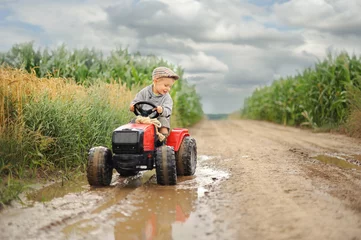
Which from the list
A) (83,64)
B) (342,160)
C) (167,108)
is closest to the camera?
(167,108)

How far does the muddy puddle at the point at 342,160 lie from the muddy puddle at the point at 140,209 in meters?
2.42

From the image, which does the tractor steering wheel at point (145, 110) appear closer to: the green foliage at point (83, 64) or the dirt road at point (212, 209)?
the dirt road at point (212, 209)

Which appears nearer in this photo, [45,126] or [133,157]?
[133,157]

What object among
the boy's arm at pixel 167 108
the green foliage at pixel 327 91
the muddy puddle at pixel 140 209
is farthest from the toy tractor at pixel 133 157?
the green foliage at pixel 327 91

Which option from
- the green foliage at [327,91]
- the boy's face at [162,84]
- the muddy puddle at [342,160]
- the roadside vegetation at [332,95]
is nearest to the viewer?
the boy's face at [162,84]

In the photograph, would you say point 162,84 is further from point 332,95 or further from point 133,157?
point 332,95

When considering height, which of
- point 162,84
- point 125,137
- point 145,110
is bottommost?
point 125,137

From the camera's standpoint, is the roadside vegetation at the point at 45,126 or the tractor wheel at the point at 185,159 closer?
the roadside vegetation at the point at 45,126

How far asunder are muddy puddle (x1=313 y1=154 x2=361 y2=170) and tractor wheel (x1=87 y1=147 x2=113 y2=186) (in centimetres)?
417

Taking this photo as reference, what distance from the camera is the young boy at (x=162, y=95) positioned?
643cm

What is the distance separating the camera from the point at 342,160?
328 inches

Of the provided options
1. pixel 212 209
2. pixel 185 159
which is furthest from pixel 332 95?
pixel 212 209

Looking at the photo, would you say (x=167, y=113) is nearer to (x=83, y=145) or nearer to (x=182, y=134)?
(x=182, y=134)

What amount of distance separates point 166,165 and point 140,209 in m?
1.24
